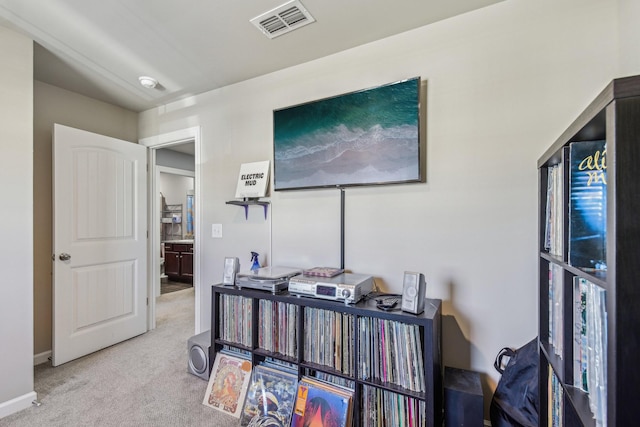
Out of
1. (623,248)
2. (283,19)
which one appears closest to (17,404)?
(283,19)

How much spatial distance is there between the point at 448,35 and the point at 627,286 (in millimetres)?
1717

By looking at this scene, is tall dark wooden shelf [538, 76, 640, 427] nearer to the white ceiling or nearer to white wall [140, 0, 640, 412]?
white wall [140, 0, 640, 412]

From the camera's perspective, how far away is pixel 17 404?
73.4 inches

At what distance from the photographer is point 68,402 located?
1.93 meters

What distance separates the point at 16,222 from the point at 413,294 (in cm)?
251

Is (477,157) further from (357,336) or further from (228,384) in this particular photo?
(228,384)

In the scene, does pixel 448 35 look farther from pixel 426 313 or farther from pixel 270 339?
pixel 270 339

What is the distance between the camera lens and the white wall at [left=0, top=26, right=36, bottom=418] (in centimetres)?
186

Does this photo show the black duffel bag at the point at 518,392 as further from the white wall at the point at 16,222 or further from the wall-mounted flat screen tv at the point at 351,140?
the white wall at the point at 16,222

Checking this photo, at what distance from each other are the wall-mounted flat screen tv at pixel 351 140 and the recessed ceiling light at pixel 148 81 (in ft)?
3.86

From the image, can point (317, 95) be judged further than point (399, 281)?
Yes

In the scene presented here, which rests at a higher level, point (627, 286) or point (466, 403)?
point (627, 286)

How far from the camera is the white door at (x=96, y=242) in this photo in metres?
2.47

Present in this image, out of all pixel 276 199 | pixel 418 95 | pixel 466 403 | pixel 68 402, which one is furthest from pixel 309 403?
pixel 418 95
